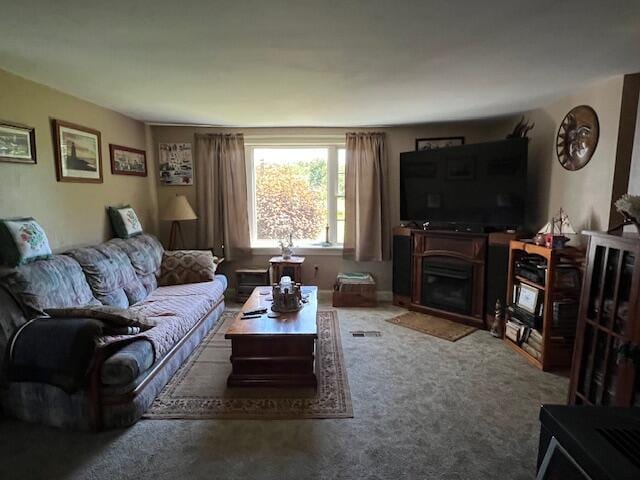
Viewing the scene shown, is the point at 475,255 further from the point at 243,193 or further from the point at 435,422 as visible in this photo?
the point at 243,193

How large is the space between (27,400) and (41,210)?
1.44 meters

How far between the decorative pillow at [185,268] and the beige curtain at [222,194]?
2.11 ft

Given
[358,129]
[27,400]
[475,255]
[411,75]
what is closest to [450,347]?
[475,255]

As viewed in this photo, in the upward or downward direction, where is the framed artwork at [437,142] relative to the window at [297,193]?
upward

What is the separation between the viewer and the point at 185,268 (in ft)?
12.6

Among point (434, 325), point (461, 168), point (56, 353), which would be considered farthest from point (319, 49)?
point (434, 325)

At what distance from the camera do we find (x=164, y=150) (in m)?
4.50

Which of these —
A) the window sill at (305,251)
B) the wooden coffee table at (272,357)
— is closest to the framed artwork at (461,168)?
the window sill at (305,251)

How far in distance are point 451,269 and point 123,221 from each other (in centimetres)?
349

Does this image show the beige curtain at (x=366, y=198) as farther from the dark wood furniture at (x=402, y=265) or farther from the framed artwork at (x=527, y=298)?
the framed artwork at (x=527, y=298)

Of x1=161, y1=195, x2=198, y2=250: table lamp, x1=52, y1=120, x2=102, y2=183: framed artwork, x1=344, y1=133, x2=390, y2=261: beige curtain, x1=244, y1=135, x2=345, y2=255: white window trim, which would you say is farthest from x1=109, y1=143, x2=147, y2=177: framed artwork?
x1=344, y1=133, x2=390, y2=261: beige curtain

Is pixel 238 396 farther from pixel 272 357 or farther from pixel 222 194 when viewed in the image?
pixel 222 194

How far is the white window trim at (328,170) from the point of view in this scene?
180 inches

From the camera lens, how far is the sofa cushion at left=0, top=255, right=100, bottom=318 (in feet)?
7.11
